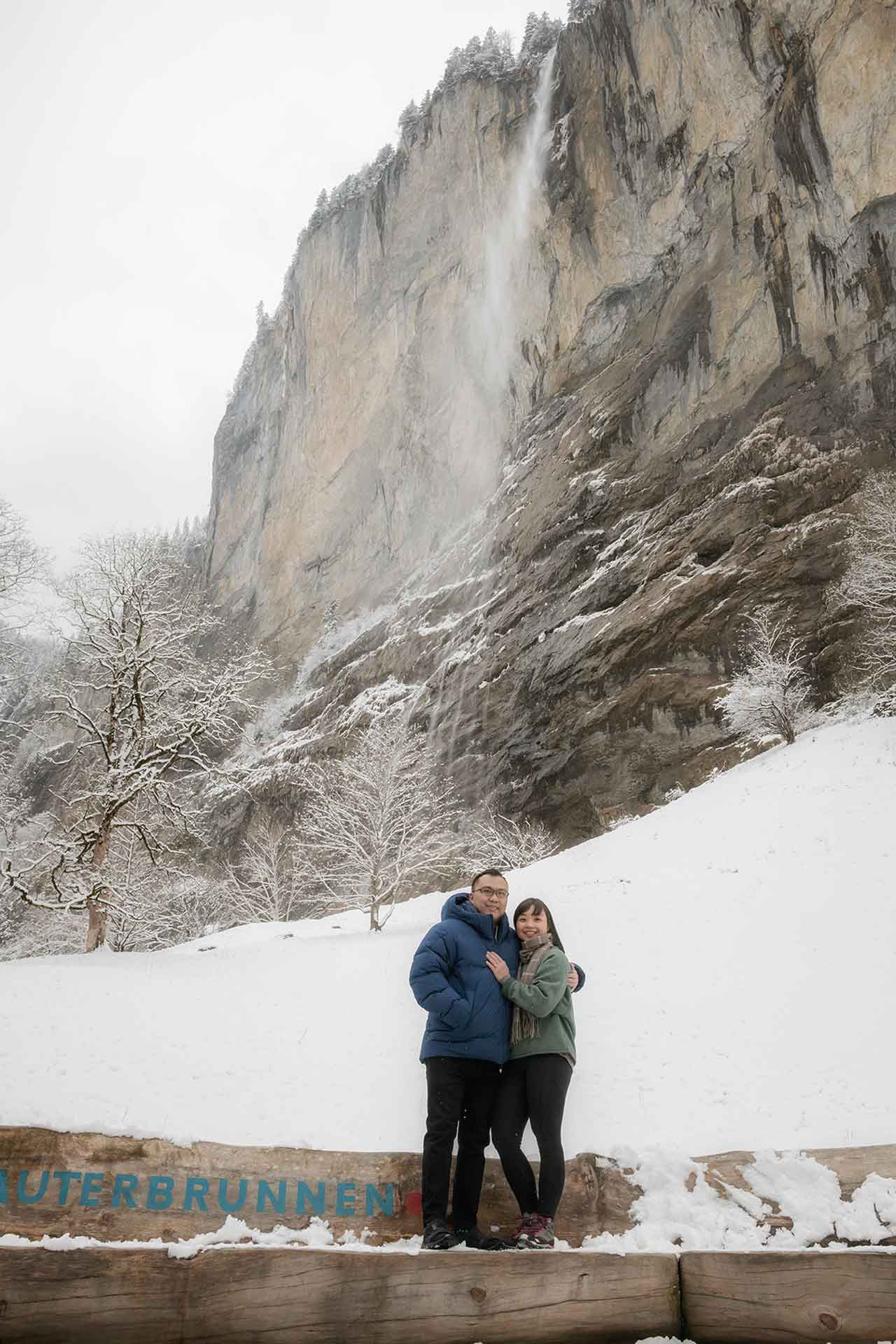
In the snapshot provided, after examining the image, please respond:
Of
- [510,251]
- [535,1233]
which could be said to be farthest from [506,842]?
[510,251]

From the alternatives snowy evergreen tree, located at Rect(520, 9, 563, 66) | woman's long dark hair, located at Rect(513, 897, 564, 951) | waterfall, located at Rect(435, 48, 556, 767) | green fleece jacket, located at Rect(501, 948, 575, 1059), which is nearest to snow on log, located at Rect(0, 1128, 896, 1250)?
green fleece jacket, located at Rect(501, 948, 575, 1059)

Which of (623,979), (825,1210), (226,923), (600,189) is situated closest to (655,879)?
(623,979)

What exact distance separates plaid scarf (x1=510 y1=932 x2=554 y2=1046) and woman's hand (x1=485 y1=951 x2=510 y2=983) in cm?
10

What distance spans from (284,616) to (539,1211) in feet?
206

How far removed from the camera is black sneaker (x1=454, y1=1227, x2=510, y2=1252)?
3398 mm

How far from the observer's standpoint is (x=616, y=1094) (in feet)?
21.2

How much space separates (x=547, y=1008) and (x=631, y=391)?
3679 centimetres

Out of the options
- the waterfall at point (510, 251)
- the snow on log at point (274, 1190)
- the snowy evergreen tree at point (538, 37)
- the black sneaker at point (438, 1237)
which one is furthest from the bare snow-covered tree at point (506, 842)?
the snowy evergreen tree at point (538, 37)

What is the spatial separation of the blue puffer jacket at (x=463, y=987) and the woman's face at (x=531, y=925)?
0.32 ft

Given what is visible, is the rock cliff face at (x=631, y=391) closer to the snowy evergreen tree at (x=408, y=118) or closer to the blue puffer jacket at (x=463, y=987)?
the snowy evergreen tree at (x=408, y=118)

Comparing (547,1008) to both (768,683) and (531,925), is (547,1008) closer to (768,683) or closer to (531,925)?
(531,925)

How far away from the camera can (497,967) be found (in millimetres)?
4141

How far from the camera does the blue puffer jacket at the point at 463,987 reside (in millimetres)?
3914

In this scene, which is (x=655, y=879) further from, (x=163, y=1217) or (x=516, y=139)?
(x=516, y=139)
